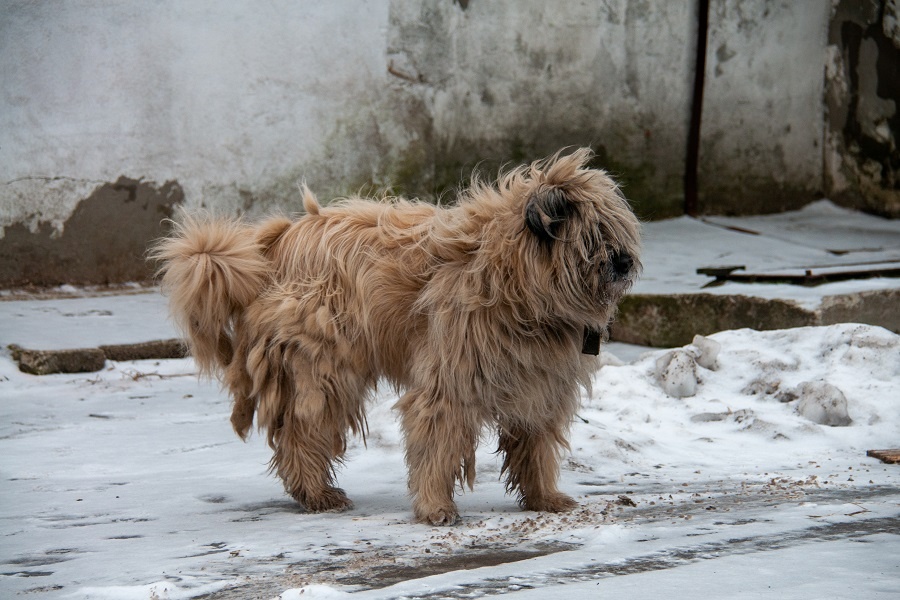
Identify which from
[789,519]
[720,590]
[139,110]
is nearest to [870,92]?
[139,110]

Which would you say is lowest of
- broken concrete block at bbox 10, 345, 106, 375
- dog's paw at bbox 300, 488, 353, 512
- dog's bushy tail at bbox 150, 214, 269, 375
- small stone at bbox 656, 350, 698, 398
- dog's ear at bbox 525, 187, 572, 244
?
dog's paw at bbox 300, 488, 353, 512

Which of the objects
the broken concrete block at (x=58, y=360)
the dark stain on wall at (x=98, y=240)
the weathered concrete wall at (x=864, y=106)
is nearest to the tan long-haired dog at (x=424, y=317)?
the broken concrete block at (x=58, y=360)

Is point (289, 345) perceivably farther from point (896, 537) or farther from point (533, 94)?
point (533, 94)

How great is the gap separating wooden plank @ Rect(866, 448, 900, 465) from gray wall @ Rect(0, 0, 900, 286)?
16.4 ft

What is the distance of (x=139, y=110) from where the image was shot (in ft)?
28.2

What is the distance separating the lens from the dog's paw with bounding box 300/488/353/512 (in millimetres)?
4453

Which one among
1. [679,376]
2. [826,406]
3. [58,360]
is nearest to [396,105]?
[58,360]

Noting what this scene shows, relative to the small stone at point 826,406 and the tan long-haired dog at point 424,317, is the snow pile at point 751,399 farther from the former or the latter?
the tan long-haired dog at point 424,317

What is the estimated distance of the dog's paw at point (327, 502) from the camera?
4453 mm

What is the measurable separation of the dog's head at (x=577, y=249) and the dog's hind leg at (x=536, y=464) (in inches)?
21.1

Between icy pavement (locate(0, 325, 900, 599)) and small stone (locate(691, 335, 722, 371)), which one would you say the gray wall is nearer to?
icy pavement (locate(0, 325, 900, 599))

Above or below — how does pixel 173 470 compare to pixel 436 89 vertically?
below

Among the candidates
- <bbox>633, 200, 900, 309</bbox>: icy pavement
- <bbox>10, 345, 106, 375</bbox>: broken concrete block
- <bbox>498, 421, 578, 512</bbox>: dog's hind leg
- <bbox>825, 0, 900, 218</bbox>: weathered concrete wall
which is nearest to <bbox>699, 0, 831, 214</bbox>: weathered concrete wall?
<bbox>825, 0, 900, 218</bbox>: weathered concrete wall

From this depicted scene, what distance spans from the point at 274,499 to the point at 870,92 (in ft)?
28.0
